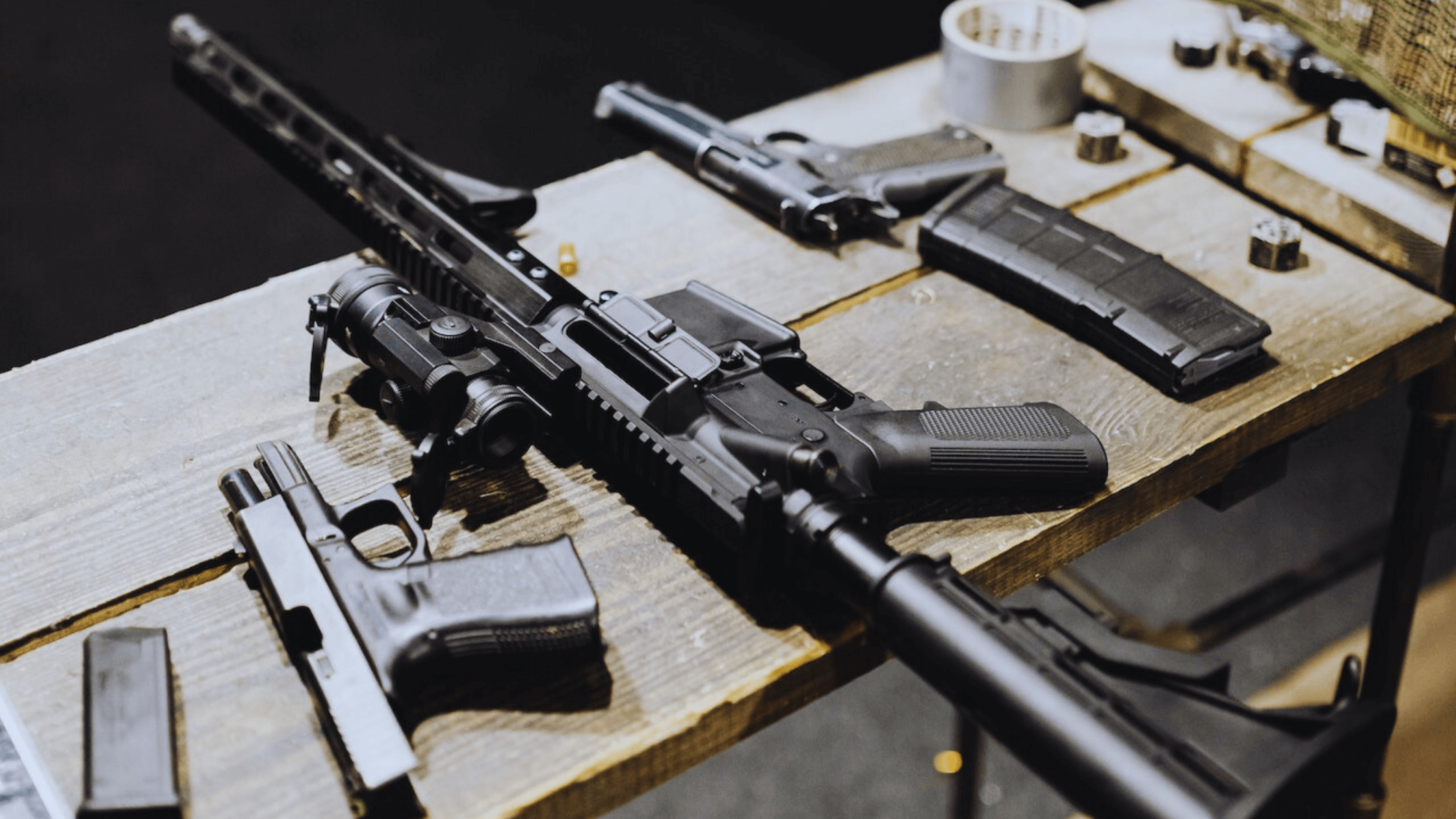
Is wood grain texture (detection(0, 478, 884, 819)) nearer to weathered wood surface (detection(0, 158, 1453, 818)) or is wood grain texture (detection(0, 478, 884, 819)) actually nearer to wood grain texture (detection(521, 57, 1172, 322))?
weathered wood surface (detection(0, 158, 1453, 818))

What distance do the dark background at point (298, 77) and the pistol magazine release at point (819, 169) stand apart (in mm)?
878

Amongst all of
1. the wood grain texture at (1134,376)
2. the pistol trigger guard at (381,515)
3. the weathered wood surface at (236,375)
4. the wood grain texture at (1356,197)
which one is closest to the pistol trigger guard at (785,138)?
the weathered wood surface at (236,375)

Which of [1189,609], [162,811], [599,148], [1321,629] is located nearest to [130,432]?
[162,811]

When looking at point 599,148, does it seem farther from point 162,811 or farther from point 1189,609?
point 162,811

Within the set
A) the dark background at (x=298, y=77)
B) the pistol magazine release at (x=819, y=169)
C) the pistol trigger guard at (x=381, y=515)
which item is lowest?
the dark background at (x=298, y=77)

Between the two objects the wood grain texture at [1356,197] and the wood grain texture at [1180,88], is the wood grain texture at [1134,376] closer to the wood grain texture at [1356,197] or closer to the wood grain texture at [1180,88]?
the wood grain texture at [1356,197]

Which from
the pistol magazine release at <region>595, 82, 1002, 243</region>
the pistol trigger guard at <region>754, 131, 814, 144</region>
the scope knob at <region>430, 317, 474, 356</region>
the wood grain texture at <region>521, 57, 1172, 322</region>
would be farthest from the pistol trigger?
the pistol trigger guard at <region>754, 131, 814, 144</region>

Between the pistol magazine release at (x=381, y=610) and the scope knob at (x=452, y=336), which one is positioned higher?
the scope knob at (x=452, y=336)

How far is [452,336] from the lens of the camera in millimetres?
1361

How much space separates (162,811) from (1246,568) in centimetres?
252

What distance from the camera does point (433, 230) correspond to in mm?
1629

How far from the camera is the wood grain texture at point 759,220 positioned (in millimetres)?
1733

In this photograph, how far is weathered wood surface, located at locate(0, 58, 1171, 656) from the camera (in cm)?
134

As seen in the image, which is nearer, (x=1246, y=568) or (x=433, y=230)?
(x=433, y=230)
